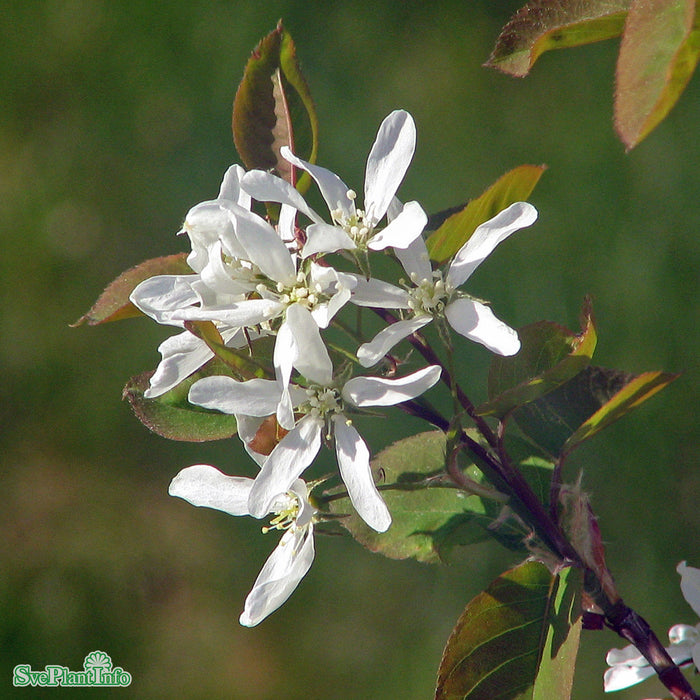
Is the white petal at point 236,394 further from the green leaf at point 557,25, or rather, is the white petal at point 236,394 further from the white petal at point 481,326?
the green leaf at point 557,25

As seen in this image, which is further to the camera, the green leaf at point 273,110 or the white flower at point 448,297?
the green leaf at point 273,110

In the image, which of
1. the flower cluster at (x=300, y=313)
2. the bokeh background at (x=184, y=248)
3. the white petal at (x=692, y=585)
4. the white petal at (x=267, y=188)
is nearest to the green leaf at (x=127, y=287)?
the flower cluster at (x=300, y=313)

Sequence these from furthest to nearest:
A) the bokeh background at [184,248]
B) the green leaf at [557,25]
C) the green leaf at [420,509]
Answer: the bokeh background at [184,248] < the green leaf at [420,509] < the green leaf at [557,25]

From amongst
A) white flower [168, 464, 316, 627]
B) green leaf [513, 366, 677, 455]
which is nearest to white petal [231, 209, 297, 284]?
white flower [168, 464, 316, 627]

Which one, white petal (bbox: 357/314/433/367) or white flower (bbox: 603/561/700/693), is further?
white flower (bbox: 603/561/700/693)

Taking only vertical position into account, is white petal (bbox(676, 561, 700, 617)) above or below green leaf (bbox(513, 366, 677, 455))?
below

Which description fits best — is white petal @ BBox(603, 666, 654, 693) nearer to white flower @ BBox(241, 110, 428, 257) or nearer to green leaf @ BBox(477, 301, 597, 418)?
green leaf @ BBox(477, 301, 597, 418)
